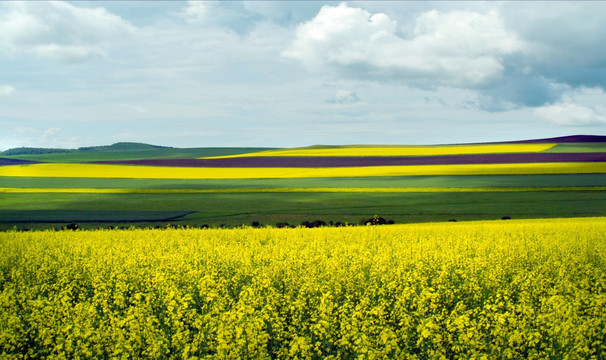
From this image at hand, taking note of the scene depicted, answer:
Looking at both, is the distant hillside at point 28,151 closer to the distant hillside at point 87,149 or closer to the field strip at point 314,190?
the distant hillside at point 87,149

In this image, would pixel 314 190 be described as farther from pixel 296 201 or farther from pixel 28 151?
pixel 28 151

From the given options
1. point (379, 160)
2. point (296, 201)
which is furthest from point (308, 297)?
point (379, 160)

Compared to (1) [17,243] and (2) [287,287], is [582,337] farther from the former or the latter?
(1) [17,243]

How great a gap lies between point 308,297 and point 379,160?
7359 cm

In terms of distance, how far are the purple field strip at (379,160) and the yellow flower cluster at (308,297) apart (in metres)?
54.4

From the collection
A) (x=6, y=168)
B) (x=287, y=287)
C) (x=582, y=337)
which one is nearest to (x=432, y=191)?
(x=287, y=287)

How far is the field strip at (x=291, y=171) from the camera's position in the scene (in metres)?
63.8

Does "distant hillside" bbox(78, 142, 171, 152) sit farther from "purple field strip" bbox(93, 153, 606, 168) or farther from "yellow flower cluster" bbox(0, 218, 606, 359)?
"yellow flower cluster" bbox(0, 218, 606, 359)

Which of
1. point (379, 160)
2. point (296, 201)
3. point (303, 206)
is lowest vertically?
point (303, 206)

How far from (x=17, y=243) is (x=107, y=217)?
63.6 feet

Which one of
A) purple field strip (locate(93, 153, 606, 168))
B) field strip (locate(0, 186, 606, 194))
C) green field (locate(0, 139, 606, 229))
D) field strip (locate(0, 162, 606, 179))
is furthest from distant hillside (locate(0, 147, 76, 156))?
field strip (locate(0, 186, 606, 194))

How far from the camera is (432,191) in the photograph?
50250 millimetres

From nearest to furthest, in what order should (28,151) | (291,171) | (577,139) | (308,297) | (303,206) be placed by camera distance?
1. (308,297)
2. (303,206)
3. (291,171)
4. (577,139)
5. (28,151)

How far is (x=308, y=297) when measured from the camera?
34.4 feet
